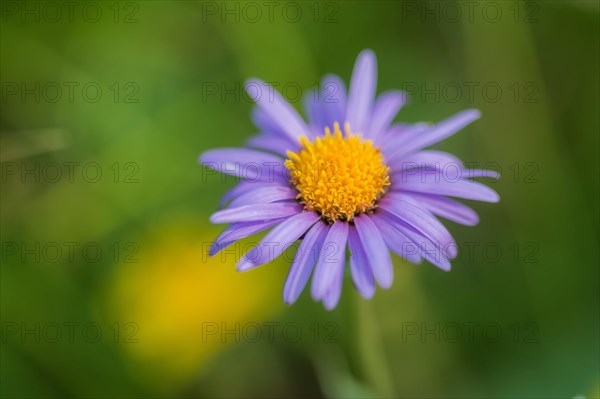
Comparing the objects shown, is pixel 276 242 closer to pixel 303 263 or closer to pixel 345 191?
pixel 303 263

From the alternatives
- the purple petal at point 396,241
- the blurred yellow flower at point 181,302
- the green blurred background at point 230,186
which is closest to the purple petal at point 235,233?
the purple petal at point 396,241

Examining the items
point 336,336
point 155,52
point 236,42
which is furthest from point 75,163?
point 336,336

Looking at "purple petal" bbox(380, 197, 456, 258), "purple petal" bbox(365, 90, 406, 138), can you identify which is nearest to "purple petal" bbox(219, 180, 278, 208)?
"purple petal" bbox(380, 197, 456, 258)

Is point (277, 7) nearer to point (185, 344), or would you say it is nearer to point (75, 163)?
point (75, 163)

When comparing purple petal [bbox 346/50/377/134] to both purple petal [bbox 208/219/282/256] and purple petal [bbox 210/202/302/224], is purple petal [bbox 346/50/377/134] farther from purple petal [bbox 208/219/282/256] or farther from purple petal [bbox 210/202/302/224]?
purple petal [bbox 208/219/282/256]

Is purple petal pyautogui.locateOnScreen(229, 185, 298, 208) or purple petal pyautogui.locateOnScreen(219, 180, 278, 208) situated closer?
purple petal pyautogui.locateOnScreen(229, 185, 298, 208)

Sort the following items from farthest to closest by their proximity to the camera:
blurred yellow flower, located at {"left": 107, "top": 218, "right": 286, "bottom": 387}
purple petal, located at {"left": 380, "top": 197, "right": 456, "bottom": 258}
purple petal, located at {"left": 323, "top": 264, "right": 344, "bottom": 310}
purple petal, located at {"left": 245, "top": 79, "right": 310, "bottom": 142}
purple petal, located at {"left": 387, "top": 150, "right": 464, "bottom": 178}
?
blurred yellow flower, located at {"left": 107, "top": 218, "right": 286, "bottom": 387} < purple petal, located at {"left": 245, "top": 79, "right": 310, "bottom": 142} < purple petal, located at {"left": 387, "top": 150, "right": 464, "bottom": 178} < purple petal, located at {"left": 380, "top": 197, "right": 456, "bottom": 258} < purple petal, located at {"left": 323, "top": 264, "right": 344, "bottom": 310}

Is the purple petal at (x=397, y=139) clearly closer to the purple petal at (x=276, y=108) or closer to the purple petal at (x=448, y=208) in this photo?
the purple petal at (x=448, y=208)

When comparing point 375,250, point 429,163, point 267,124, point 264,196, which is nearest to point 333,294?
point 375,250
